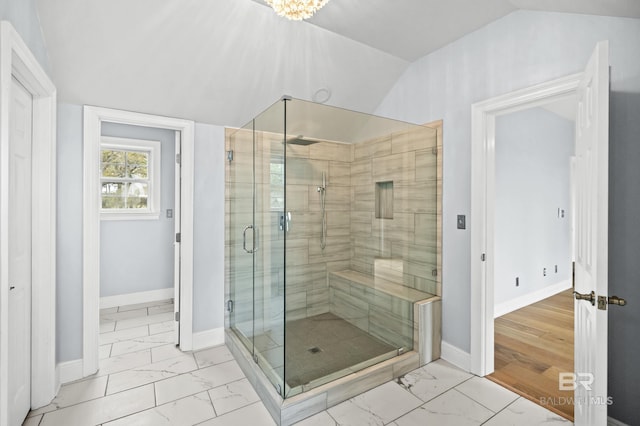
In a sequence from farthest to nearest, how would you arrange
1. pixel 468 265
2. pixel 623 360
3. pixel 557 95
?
pixel 468 265
pixel 557 95
pixel 623 360

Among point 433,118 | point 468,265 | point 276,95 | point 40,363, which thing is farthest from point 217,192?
point 468,265

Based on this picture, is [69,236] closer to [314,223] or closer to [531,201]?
[314,223]

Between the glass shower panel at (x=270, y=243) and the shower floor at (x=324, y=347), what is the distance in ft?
0.32

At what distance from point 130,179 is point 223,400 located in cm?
323

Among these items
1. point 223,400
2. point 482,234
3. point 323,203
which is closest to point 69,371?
point 223,400

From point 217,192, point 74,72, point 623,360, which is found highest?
point 74,72

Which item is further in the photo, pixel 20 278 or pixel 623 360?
pixel 20 278

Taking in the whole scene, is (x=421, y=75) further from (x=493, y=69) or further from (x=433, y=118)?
(x=493, y=69)

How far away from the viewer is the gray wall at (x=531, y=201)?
3.60 metres

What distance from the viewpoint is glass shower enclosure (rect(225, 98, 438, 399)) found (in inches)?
83.9

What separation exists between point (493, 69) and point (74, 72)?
299 centimetres

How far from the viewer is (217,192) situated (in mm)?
3010

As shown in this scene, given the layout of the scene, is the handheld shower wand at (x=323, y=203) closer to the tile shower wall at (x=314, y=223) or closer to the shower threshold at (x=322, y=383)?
the tile shower wall at (x=314, y=223)

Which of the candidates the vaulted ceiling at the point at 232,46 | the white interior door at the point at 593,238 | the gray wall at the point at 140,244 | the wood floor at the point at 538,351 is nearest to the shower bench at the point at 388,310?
the wood floor at the point at 538,351
